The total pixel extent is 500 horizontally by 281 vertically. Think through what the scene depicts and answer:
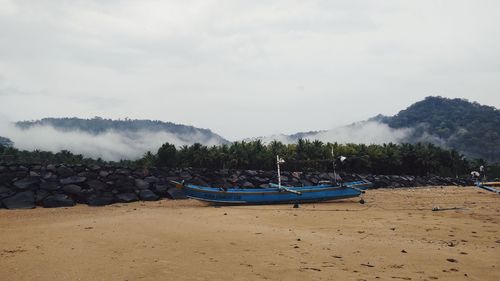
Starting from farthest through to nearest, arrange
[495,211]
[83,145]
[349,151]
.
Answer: [83,145] < [349,151] < [495,211]

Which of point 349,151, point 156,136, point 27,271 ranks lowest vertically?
point 27,271

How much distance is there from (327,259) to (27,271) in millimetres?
5332

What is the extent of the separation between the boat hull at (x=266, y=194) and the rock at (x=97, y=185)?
4842 mm

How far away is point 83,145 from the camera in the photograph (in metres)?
172

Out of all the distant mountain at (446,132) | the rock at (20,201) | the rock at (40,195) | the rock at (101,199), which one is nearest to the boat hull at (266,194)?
A: the rock at (101,199)

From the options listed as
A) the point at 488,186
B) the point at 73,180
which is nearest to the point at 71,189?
the point at 73,180

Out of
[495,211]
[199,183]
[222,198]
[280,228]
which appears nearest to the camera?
[280,228]

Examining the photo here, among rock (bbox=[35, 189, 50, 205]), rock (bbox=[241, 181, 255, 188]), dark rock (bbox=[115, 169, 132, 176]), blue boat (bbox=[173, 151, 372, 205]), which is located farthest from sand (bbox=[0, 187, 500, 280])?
rock (bbox=[241, 181, 255, 188])

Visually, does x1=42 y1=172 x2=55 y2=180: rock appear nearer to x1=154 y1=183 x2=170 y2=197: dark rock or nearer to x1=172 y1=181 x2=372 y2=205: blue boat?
x1=154 y1=183 x2=170 y2=197: dark rock

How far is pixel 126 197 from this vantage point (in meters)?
20.5

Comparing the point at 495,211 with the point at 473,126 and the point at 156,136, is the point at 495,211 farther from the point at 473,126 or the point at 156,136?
the point at 156,136

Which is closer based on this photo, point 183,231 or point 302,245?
point 302,245

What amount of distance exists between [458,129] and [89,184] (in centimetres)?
15859

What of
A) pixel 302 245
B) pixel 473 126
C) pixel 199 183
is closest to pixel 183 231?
pixel 302 245
